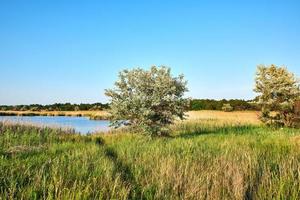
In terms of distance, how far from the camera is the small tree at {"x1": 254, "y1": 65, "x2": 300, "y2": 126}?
27.1m

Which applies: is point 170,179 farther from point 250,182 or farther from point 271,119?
point 271,119

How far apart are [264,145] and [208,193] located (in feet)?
25.7

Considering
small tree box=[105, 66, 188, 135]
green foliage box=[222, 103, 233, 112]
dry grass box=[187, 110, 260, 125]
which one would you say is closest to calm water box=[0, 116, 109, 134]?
small tree box=[105, 66, 188, 135]

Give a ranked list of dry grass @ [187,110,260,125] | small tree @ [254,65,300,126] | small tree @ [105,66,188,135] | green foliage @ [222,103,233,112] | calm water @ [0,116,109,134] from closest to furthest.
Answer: small tree @ [105,66,188,135], calm water @ [0,116,109,134], small tree @ [254,65,300,126], dry grass @ [187,110,260,125], green foliage @ [222,103,233,112]

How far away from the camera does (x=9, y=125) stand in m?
22.1

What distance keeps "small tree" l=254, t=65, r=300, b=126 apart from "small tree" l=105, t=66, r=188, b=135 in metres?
11.4

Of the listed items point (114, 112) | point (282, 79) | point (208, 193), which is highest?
point (282, 79)

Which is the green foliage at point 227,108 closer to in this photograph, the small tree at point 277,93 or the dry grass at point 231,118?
the dry grass at point 231,118

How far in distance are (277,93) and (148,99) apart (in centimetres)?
1334

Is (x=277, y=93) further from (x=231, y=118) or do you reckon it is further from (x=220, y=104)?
A: (x=220, y=104)

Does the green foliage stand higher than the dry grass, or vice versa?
the green foliage

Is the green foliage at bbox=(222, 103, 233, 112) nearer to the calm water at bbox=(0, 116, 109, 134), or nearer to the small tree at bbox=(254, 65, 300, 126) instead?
the calm water at bbox=(0, 116, 109, 134)

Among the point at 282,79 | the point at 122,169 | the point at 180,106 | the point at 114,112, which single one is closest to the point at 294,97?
the point at 282,79

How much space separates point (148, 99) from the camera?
17.9m
